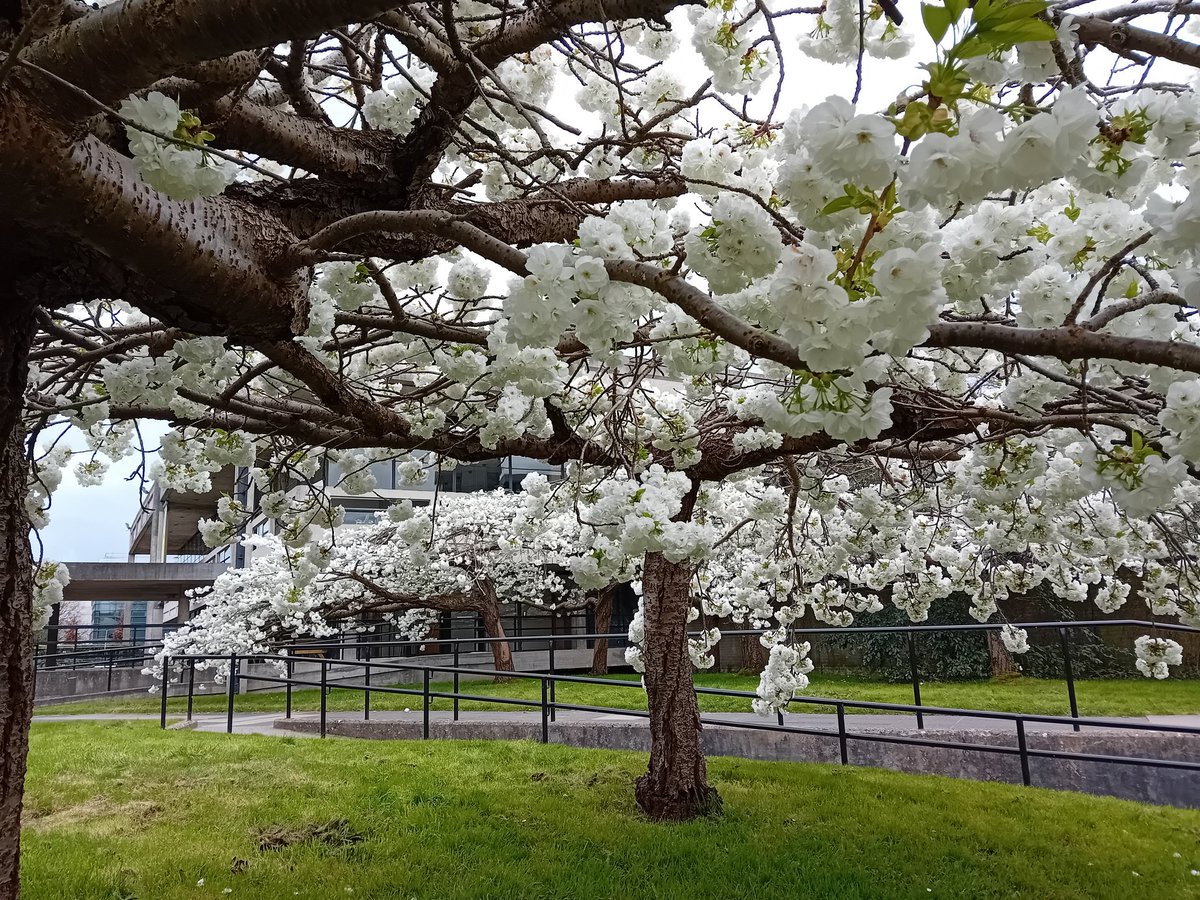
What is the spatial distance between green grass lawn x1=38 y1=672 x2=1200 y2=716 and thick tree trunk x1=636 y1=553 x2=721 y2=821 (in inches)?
184

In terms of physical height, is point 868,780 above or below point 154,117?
below

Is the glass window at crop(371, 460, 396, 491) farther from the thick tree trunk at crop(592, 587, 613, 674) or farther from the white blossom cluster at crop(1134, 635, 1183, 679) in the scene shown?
the white blossom cluster at crop(1134, 635, 1183, 679)

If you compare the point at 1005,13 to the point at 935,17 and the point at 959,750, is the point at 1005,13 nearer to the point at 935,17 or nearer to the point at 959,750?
the point at 935,17

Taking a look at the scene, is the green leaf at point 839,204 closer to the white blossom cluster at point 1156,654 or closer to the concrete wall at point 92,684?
the white blossom cluster at point 1156,654

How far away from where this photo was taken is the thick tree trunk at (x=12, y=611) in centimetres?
259

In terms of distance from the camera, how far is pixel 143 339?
332 centimetres

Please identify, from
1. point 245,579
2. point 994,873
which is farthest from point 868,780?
point 245,579

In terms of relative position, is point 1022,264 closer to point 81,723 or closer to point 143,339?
point 143,339

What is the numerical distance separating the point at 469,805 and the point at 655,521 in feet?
10.1

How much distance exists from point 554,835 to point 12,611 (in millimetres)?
3214

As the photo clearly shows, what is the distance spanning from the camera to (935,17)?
1.08 meters

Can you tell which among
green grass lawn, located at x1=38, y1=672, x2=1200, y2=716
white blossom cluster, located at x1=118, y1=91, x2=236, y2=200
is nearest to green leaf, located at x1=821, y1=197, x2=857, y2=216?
white blossom cluster, located at x1=118, y1=91, x2=236, y2=200

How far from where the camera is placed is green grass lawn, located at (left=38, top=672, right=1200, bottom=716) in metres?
9.52

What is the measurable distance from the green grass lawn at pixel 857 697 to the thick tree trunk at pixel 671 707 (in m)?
4.68
